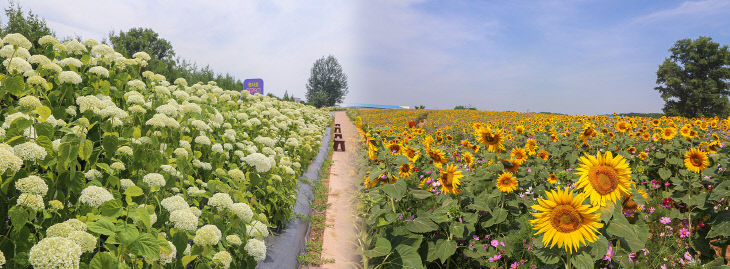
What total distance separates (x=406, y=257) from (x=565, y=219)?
43.8 inches

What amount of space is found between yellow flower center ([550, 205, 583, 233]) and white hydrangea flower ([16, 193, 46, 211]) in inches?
85.0

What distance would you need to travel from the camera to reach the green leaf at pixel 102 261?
1.45 m

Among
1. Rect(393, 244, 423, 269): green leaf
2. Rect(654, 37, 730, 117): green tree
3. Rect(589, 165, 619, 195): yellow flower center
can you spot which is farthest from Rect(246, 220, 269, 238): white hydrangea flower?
Rect(654, 37, 730, 117): green tree

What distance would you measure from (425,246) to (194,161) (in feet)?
6.13

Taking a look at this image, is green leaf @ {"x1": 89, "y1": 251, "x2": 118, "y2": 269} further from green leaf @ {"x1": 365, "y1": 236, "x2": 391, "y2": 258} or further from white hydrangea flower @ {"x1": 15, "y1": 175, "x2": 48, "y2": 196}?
green leaf @ {"x1": 365, "y1": 236, "x2": 391, "y2": 258}

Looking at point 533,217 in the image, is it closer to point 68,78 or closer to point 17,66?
point 68,78

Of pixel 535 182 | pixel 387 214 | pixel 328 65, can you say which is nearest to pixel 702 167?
pixel 535 182

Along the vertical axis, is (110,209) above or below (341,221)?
above

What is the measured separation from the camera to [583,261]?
187cm

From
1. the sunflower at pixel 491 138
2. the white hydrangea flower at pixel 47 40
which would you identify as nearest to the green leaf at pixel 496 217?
the sunflower at pixel 491 138

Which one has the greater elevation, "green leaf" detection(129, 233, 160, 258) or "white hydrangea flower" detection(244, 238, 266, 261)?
"green leaf" detection(129, 233, 160, 258)

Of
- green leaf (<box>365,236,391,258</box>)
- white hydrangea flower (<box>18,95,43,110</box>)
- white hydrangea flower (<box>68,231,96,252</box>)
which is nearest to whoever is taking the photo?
white hydrangea flower (<box>68,231,96,252</box>)

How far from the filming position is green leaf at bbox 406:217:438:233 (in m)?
2.49

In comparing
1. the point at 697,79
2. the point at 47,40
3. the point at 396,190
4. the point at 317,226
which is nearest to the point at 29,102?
the point at 47,40
